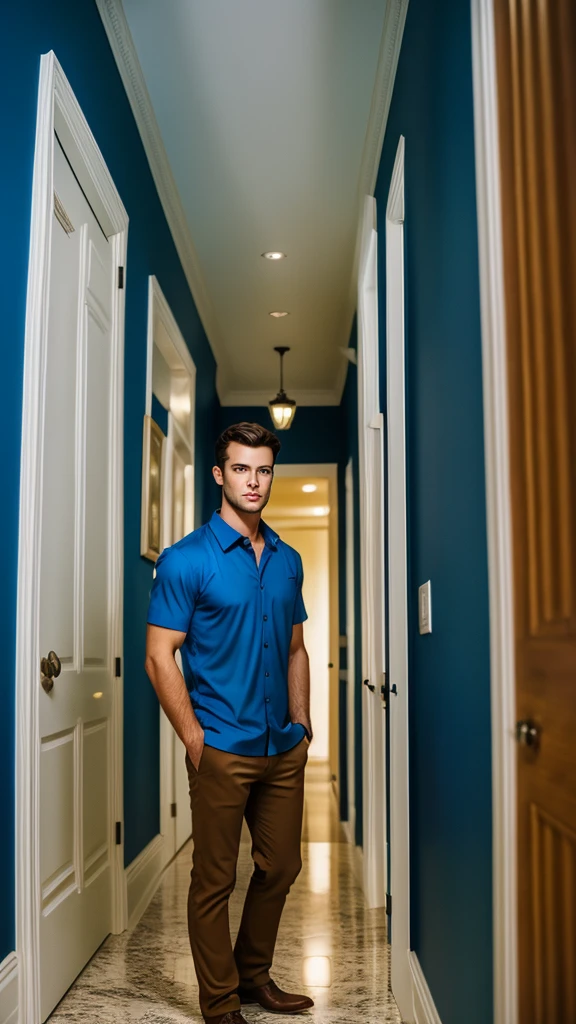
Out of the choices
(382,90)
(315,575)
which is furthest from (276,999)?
(315,575)

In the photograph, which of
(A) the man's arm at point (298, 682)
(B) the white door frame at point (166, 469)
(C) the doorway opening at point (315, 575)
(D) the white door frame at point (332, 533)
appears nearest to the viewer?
(A) the man's arm at point (298, 682)

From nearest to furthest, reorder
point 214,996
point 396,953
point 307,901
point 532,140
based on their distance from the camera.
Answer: point 532,140
point 214,996
point 396,953
point 307,901

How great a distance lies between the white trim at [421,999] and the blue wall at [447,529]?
0.12 feet

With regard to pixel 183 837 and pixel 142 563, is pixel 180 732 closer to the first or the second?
pixel 142 563

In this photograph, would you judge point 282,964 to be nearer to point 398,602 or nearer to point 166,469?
point 398,602

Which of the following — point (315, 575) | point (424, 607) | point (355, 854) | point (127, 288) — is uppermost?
point (127, 288)

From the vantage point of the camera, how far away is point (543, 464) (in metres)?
1.29

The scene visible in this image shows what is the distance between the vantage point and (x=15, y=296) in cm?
233

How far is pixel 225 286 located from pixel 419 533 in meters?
3.74

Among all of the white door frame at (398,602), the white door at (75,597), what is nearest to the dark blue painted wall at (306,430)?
the white door at (75,597)

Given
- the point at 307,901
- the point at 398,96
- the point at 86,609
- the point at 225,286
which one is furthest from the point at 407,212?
the point at 225,286

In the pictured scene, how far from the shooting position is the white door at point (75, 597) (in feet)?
8.80

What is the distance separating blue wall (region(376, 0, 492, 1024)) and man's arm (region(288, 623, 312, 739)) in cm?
32

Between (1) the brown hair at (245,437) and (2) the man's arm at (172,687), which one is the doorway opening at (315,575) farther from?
(2) the man's arm at (172,687)
